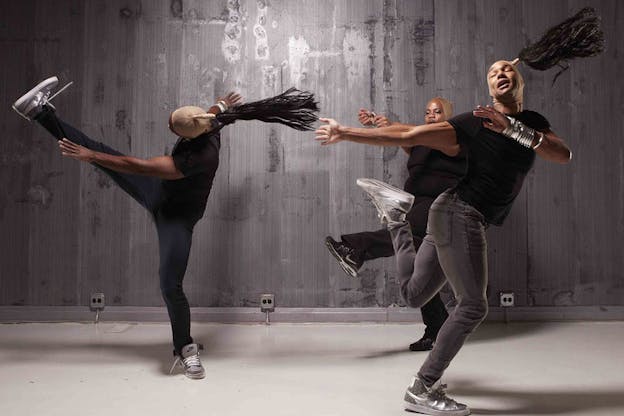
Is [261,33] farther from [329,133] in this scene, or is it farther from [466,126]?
[466,126]

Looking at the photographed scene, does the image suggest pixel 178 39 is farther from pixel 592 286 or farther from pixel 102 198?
pixel 592 286

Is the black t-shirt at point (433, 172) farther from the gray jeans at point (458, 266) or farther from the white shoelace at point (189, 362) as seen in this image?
the white shoelace at point (189, 362)

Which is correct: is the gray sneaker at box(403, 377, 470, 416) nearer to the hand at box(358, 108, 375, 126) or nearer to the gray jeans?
the gray jeans

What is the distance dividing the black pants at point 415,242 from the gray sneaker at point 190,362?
114 centimetres

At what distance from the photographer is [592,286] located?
4.57 metres

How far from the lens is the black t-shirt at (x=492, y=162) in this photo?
2.44 m

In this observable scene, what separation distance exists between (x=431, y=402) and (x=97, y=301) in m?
2.97

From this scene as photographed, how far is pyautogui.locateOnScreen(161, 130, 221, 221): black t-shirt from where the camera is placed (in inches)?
125

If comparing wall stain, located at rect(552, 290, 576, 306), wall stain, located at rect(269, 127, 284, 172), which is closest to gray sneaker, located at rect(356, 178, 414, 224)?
wall stain, located at rect(269, 127, 284, 172)

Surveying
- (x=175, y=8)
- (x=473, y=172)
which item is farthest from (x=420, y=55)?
(x=473, y=172)

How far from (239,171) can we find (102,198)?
1.09 metres

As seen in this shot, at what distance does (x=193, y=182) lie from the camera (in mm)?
3252

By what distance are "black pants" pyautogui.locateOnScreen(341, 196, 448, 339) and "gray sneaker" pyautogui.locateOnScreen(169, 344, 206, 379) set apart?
1141mm

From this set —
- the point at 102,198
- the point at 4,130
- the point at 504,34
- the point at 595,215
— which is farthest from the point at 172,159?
the point at 595,215
